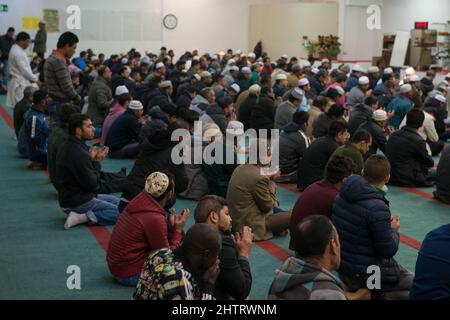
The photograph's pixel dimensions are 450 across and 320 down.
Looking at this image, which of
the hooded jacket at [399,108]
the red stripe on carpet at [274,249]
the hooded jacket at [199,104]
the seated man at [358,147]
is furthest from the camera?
the hooded jacket at [199,104]

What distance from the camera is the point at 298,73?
516 inches

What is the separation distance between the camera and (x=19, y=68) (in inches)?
384

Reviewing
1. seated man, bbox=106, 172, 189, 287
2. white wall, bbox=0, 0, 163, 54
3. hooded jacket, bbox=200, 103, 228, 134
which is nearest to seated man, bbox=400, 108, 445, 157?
hooded jacket, bbox=200, 103, 228, 134

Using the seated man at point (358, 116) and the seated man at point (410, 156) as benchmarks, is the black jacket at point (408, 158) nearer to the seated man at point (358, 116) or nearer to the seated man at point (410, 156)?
the seated man at point (410, 156)

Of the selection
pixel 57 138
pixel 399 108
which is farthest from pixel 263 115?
pixel 57 138

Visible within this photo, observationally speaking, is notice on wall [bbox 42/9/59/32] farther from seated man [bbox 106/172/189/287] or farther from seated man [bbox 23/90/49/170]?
seated man [bbox 106/172/189/287]

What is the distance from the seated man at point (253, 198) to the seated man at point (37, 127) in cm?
341

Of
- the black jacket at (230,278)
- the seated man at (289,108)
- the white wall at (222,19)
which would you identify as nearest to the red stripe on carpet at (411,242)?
the black jacket at (230,278)

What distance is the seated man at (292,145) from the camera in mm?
7573

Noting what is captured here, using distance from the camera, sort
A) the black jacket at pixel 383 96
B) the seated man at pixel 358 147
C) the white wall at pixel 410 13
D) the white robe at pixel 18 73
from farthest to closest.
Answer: the white wall at pixel 410 13
the black jacket at pixel 383 96
the white robe at pixel 18 73
the seated man at pixel 358 147

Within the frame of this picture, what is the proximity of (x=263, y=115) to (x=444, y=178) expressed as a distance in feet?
12.7

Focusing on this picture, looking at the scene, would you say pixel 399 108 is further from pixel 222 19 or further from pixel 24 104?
pixel 222 19

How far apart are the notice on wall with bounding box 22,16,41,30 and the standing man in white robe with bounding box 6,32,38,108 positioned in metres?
9.98
